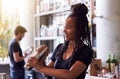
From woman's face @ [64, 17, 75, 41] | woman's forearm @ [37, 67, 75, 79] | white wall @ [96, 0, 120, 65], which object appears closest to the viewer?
woman's forearm @ [37, 67, 75, 79]

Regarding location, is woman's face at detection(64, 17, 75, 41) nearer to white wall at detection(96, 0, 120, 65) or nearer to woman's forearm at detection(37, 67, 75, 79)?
woman's forearm at detection(37, 67, 75, 79)

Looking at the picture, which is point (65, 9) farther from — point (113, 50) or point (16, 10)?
point (16, 10)

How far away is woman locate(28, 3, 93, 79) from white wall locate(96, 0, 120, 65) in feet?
4.19

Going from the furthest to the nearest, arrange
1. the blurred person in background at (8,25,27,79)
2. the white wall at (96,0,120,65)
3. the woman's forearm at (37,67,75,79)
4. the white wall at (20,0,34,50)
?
1. the white wall at (20,0,34,50)
2. the blurred person in background at (8,25,27,79)
3. the white wall at (96,0,120,65)
4. the woman's forearm at (37,67,75,79)

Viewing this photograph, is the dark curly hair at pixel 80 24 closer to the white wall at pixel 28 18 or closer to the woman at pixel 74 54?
the woman at pixel 74 54

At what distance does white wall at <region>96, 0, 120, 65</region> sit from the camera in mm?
2930

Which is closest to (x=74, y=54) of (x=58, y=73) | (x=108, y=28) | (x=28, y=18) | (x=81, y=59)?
(x=81, y=59)

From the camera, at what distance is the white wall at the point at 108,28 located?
2.93 meters

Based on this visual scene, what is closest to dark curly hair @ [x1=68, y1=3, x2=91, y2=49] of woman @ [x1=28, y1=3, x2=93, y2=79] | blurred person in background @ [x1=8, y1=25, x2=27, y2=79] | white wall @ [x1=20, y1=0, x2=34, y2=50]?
woman @ [x1=28, y1=3, x2=93, y2=79]

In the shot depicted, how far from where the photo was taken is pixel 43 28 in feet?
15.3

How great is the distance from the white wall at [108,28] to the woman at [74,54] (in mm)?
1276

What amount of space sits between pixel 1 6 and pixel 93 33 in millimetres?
2753

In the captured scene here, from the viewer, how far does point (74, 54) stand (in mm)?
1668

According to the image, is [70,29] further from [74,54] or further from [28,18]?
[28,18]
